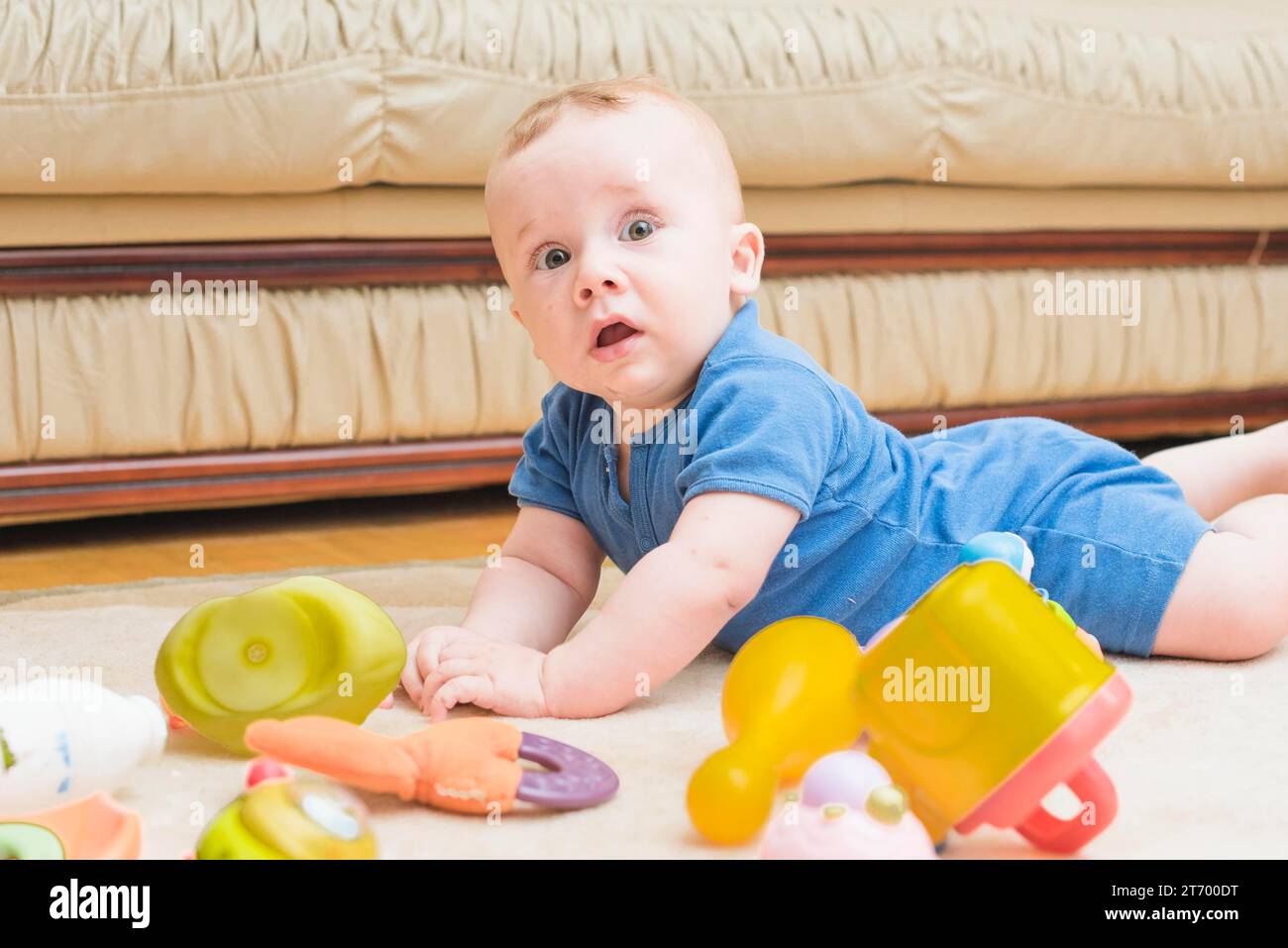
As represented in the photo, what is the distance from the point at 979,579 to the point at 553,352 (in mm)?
379

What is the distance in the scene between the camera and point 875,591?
3.18 ft

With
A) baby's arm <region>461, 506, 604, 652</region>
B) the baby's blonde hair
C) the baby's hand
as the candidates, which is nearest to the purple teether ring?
the baby's hand

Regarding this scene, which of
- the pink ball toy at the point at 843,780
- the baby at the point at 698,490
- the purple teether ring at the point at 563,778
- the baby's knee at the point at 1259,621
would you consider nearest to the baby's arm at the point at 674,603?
the baby at the point at 698,490

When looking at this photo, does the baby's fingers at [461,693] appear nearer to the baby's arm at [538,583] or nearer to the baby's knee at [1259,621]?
the baby's arm at [538,583]

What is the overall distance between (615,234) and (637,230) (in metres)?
0.01

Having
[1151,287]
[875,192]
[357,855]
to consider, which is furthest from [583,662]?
[1151,287]

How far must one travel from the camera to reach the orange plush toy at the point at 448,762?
2.14ft

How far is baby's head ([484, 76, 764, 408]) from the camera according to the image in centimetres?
90

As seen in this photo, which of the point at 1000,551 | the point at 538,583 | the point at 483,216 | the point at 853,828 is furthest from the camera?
the point at 483,216

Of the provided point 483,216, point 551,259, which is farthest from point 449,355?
point 551,259

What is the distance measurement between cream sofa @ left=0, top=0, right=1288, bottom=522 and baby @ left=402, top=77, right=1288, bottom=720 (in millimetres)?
434

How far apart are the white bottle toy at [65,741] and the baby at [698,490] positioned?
0.68 ft

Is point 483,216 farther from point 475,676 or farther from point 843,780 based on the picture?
point 843,780

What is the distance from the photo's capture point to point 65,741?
67cm
